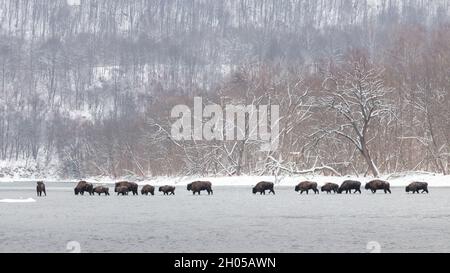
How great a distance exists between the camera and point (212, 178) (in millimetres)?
79438

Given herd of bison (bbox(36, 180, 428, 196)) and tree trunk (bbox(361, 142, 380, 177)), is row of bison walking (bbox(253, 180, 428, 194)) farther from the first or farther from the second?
tree trunk (bbox(361, 142, 380, 177))

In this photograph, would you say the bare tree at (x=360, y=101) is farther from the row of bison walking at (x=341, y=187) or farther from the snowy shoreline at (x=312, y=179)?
the row of bison walking at (x=341, y=187)

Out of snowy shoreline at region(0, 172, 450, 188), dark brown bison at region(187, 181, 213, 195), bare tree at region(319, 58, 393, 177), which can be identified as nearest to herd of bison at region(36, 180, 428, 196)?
dark brown bison at region(187, 181, 213, 195)

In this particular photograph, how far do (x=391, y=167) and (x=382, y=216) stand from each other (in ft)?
146

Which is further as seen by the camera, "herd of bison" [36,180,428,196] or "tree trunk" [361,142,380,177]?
"tree trunk" [361,142,380,177]

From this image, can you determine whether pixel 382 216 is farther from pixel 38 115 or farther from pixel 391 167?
pixel 38 115

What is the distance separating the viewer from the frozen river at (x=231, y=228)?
18641 millimetres

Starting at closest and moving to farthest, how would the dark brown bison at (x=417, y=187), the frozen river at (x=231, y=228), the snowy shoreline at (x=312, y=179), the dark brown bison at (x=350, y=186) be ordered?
the frozen river at (x=231, y=228) < the dark brown bison at (x=417, y=187) < the dark brown bison at (x=350, y=186) < the snowy shoreline at (x=312, y=179)

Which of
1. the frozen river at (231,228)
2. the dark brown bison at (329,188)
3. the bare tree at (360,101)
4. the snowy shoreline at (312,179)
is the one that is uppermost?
the bare tree at (360,101)

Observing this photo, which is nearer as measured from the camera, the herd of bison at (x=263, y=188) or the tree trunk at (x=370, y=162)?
the herd of bison at (x=263, y=188)

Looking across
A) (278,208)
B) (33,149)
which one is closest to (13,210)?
(278,208)

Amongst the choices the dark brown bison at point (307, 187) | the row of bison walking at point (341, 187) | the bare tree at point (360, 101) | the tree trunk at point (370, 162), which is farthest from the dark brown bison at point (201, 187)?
the tree trunk at point (370, 162)

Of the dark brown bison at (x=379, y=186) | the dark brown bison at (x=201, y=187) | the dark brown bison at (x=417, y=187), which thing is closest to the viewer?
the dark brown bison at (x=417, y=187)

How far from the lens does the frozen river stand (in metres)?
18.6
